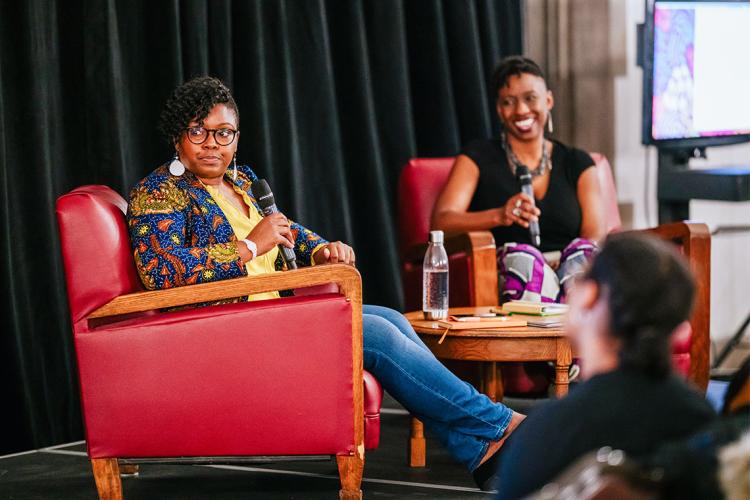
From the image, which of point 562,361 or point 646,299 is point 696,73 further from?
point 646,299

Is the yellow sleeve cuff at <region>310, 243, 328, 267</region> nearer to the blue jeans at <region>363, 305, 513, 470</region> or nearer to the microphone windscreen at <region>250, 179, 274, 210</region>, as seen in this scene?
the microphone windscreen at <region>250, 179, 274, 210</region>

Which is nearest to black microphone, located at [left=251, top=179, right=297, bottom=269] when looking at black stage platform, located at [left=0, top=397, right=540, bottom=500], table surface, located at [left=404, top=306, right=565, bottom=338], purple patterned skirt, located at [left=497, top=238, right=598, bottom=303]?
table surface, located at [left=404, top=306, right=565, bottom=338]

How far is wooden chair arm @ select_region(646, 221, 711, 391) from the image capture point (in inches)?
129

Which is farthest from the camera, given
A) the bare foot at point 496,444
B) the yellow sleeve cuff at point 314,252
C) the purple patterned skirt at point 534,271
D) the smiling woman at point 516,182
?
the smiling woman at point 516,182

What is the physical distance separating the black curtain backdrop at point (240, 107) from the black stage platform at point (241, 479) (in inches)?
9.5

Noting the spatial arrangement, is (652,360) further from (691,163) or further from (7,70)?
(691,163)

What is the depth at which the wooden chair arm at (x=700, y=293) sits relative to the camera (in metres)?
3.27

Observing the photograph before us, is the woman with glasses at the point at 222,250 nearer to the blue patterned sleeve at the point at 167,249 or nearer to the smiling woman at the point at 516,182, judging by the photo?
the blue patterned sleeve at the point at 167,249

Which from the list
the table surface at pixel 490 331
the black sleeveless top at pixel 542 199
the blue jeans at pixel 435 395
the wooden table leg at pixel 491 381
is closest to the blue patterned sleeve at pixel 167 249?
the blue jeans at pixel 435 395

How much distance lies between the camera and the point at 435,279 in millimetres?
3162

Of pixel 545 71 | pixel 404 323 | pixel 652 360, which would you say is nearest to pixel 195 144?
pixel 404 323

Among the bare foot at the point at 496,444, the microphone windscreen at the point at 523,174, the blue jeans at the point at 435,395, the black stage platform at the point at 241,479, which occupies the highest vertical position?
the microphone windscreen at the point at 523,174

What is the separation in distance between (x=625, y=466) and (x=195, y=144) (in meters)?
1.99

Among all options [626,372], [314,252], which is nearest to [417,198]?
[314,252]
